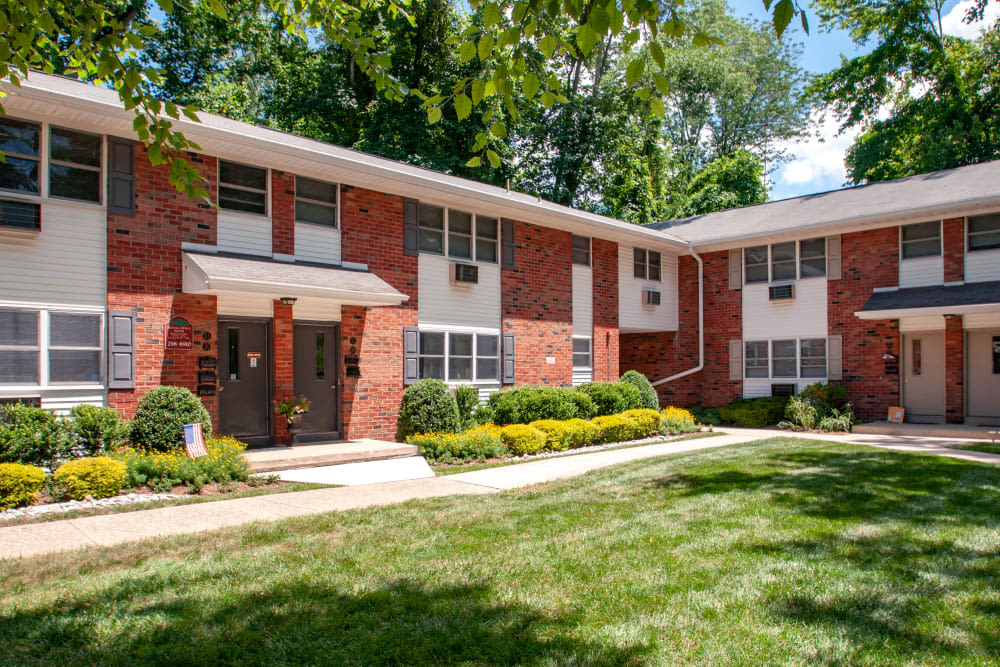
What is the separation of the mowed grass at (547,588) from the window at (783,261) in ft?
41.0

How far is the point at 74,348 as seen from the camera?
30.5 feet

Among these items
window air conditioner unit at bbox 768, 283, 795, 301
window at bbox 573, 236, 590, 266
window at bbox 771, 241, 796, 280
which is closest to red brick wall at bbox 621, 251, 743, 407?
window air conditioner unit at bbox 768, 283, 795, 301

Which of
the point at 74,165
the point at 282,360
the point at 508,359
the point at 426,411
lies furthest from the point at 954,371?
the point at 74,165

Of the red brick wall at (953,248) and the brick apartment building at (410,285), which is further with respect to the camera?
the red brick wall at (953,248)

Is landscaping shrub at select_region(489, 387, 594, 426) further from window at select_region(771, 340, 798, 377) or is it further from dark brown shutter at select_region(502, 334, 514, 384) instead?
window at select_region(771, 340, 798, 377)

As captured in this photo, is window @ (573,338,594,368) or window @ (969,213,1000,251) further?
window @ (573,338,594,368)

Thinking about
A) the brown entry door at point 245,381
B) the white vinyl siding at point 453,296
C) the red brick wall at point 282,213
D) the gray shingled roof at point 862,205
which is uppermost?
the gray shingled roof at point 862,205

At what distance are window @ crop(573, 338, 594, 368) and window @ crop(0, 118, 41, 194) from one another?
1164cm

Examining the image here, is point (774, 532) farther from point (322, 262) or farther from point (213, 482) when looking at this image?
point (322, 262)

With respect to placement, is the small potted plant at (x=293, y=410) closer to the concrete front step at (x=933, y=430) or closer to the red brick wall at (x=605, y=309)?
the red brick wall at (x=605, y=309)

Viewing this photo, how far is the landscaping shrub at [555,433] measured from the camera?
12672 millimetres

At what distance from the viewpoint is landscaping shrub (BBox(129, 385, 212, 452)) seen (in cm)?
925

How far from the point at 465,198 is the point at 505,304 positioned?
2627 millimetres

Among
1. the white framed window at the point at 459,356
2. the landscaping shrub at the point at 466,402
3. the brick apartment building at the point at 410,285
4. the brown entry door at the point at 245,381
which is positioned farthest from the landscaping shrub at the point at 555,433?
the brown entry door at the point at 245,381
